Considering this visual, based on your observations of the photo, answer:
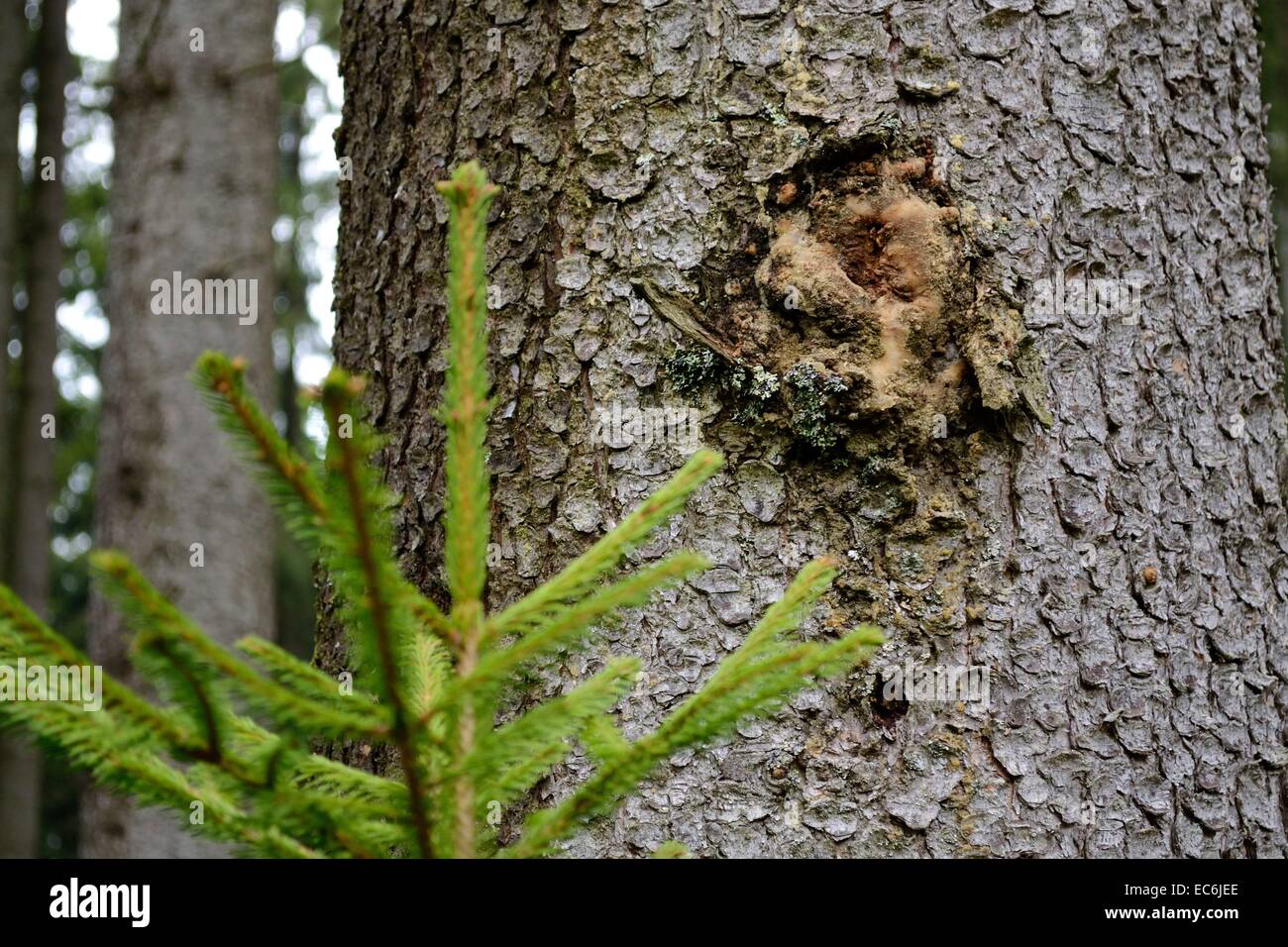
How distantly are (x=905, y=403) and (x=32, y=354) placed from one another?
26.8 feet

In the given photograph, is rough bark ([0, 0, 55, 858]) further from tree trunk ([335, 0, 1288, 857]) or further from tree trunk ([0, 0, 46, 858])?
tree trunk ([335, 0, 1288, 857])

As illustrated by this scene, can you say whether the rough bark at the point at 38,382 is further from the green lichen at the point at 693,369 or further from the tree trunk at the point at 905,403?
the green lichen at the point at 693,369

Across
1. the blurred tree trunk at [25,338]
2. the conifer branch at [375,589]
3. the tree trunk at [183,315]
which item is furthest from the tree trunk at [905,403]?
the blurred tree trunk at [25,338]

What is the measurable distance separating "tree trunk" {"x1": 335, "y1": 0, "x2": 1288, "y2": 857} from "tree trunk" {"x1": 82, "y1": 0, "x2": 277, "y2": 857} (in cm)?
330

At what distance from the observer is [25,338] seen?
7.78 metres

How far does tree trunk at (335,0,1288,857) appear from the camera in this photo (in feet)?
4.57

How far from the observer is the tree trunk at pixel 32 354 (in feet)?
23.9

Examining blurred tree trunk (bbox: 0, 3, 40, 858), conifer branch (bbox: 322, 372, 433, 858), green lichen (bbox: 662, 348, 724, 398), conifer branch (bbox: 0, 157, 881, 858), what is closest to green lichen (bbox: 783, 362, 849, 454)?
green lichen (bbox: 662, 348, 724, 398)

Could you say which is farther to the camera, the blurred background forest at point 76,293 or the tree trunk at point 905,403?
the blurred background forest at point 76,293

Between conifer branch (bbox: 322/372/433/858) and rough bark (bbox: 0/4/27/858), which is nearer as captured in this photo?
conifer branch (bbox: 322/372/433/858)

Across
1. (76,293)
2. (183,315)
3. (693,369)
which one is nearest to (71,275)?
(76,293)

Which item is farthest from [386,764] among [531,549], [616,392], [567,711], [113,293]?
[113,293]
